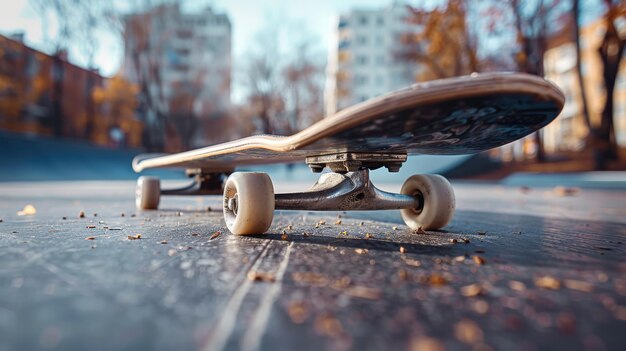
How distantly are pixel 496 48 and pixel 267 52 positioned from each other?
44.1 feet

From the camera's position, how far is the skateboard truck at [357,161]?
1854mm

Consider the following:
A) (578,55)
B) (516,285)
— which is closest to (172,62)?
(578,55)

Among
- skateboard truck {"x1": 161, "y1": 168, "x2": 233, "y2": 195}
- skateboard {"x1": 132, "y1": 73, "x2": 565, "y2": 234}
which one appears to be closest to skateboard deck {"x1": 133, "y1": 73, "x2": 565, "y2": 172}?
skateboard {"x1": 132, "y1": 73, "x2": 565, "y2": 234}

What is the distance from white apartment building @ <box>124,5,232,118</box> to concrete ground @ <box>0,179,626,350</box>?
66.9 ft

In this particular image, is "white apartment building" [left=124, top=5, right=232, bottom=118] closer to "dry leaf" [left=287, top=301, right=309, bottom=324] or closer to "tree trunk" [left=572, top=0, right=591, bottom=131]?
"tree trunk" [left=572, top=0, right=591, bottom=131]

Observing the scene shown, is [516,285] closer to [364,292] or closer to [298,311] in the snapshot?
[364,292]

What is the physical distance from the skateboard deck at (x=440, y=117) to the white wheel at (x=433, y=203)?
10.8 inches

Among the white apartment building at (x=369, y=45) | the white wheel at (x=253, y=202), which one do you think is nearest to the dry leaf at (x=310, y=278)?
the white wheel at (x=253, y=202)

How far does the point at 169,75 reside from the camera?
35969mm

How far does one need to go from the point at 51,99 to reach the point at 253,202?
818 inches

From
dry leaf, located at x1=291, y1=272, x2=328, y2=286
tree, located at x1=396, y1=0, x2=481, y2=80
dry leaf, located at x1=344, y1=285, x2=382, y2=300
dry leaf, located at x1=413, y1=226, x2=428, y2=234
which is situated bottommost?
dry leaf, located at x1=344, y1=285, x2=382, y2=300

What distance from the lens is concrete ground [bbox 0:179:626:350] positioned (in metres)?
0.74

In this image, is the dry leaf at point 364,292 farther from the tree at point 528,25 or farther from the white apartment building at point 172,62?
the white apartment building at point 172,62

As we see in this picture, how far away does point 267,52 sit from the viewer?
24188 mm
